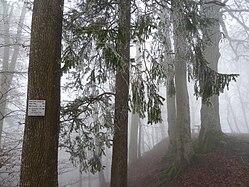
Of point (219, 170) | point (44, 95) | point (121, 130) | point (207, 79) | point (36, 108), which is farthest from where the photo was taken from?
point (219, 170)

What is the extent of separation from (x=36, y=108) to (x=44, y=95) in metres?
0.25

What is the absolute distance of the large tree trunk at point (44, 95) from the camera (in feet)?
13.3

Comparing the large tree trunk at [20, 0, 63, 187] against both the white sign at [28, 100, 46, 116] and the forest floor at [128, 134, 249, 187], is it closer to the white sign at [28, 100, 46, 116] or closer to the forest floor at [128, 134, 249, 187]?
the white sign at [28, 100, 46, 116]

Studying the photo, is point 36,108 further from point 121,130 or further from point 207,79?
point 207,79

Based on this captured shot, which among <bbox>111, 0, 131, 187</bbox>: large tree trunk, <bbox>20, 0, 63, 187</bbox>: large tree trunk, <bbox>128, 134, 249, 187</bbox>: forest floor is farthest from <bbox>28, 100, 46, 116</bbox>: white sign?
<bbox>128, 134, 249, 187</bbox>: forest floor

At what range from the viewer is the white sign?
164 inches

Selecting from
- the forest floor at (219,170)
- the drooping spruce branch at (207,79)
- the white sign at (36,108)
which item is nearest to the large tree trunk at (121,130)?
the drooping spruce branch at (207,79)

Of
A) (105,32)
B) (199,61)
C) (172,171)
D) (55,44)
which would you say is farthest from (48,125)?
(172,171)

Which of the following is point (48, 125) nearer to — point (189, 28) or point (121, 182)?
point (121, 182)

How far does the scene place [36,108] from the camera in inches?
165

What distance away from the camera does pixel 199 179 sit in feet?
28.9

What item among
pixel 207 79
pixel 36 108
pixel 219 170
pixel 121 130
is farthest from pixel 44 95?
pixel 219 170

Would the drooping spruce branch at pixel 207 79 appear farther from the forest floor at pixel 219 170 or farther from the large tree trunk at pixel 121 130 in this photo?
the forest floor at pixel 219 170

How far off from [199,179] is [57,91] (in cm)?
632
